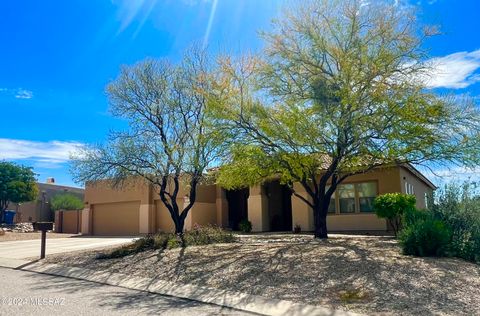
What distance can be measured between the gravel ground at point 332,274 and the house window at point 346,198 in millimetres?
9356

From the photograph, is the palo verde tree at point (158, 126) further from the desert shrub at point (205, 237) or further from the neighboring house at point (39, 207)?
the neighboring house at point (39, 207)

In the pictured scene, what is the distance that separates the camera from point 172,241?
48.4 feet

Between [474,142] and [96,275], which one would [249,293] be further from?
[474,142]

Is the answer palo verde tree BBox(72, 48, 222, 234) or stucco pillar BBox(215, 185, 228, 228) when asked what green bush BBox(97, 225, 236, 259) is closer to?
palo verde tree BBox(72, 48, 222, 234)

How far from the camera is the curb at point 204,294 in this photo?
744 centimetres

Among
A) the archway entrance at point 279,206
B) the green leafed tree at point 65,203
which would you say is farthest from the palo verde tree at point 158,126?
the green leafed tree at point 65,203

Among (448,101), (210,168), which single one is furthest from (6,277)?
(448,101)

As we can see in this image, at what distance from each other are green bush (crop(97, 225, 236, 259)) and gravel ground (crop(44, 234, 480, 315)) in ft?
2.77

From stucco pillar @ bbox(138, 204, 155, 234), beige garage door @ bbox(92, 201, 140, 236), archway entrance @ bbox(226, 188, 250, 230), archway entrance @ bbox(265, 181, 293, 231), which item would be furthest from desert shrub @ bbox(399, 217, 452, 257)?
beige garage door @ bbox(92, 201, 140, 236)

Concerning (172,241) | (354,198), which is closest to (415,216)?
(172,241)

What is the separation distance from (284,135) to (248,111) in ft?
4.48

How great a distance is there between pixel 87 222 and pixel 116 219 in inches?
106

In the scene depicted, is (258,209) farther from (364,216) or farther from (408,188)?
(408,188)

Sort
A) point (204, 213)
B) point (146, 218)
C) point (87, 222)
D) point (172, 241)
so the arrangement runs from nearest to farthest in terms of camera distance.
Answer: point (172, 241), point (204, 213), point (146, 218), point (87, 222)
